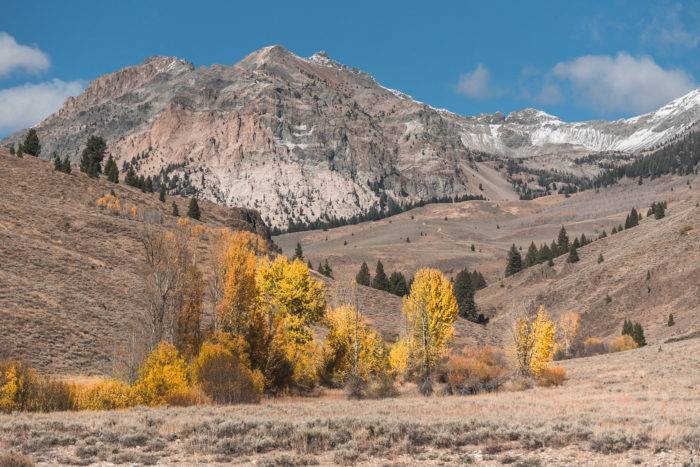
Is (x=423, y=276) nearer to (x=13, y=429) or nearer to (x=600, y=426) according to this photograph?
(x=600, y=426)

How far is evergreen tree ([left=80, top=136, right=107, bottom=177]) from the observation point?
298ft

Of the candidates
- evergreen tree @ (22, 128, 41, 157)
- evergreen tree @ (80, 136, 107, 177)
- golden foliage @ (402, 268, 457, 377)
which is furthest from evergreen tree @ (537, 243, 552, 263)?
evergreen tree @ (22, 128, 41, 157)

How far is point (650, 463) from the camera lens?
14383mm

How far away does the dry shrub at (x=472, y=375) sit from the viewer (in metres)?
41.4

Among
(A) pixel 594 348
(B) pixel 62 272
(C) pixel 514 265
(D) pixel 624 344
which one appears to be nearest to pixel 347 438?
(B) pixel 62 272

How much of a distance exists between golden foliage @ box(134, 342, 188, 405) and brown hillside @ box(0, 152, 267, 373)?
9.87m

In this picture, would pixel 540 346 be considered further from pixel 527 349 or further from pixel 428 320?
pixel 428 320

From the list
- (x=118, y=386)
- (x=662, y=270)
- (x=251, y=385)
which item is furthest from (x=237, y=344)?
(x=662, y=270)

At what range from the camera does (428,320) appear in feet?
142

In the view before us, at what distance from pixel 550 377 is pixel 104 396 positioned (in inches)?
1198

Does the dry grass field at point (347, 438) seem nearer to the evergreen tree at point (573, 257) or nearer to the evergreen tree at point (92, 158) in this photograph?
the evergreen tree at point (92, 158)

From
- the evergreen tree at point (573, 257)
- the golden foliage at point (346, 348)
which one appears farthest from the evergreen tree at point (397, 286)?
the golden foliage at point (346, 348)

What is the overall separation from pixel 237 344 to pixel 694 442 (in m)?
21.9

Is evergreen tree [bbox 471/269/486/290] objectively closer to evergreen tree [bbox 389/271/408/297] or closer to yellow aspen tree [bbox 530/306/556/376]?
evergreen tree [bbox 389/271/408/297]
